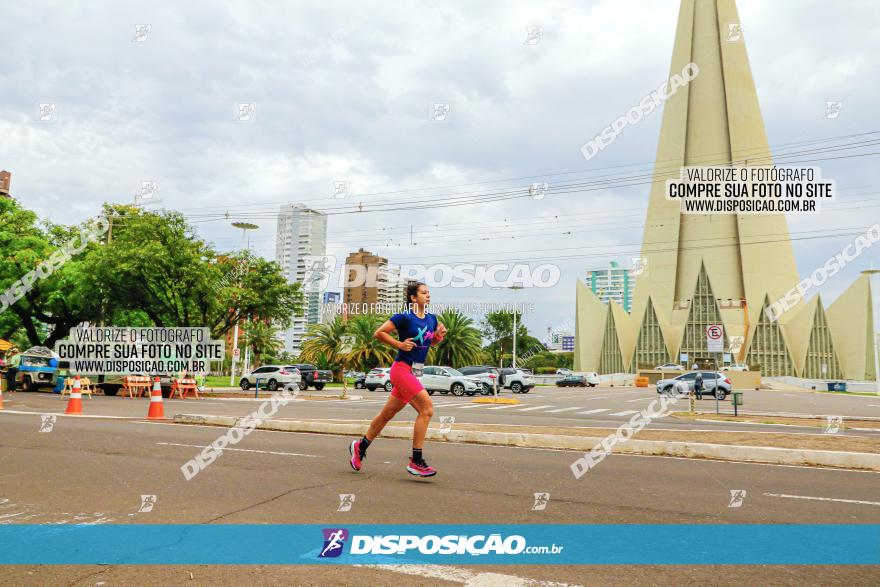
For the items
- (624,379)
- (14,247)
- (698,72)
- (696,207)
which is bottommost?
(624,379)

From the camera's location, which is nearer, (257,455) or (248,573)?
(248,573)

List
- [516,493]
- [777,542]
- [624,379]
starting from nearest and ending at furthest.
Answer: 1. [777,542]
2. [516,493]
3. [624,379]

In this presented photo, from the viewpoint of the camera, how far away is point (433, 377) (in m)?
37.3

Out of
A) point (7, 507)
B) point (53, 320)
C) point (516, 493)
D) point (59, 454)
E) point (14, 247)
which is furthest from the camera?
point (53, 320)

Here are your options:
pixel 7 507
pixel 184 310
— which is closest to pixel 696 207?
pixel 184 310

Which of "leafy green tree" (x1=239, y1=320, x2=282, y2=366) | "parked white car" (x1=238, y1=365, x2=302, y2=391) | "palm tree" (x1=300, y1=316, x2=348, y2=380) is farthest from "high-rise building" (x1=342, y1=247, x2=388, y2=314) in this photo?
"parked white car" (x1=238, y1=365, x2=302, y2=391)

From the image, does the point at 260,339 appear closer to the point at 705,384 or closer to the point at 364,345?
the point at 364,345

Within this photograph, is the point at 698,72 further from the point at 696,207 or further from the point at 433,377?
the point at 433,377

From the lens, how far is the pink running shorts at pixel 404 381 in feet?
22.6

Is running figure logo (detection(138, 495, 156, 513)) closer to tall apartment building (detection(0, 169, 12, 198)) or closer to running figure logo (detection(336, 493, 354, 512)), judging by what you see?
running figure logo (detection(336, 493, 354, 512))

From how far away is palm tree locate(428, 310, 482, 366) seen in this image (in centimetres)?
6431

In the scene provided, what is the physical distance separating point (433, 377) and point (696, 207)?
61.1m

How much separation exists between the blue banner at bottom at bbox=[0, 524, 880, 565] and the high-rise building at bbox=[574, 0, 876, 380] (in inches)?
3062

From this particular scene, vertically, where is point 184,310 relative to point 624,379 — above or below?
above
